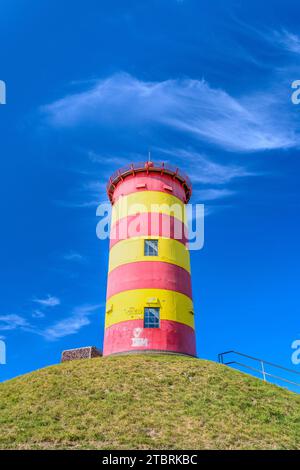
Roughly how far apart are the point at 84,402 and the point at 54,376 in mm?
3935

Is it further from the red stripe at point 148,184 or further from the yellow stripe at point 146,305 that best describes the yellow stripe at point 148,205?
the yellow stripe at point 146,305

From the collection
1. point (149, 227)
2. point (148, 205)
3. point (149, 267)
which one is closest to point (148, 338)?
point (149, 267)

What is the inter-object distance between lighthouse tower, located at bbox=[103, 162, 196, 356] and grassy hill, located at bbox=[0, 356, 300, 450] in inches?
92.8

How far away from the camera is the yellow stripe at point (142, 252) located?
25.5 meters

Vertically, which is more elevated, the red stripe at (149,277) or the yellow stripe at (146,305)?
the red stripe at (149,277)

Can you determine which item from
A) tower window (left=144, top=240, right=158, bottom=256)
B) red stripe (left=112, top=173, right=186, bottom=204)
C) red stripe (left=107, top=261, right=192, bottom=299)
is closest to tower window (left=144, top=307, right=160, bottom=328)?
red stripe (left=107, top=261, right=192, bottom=299)

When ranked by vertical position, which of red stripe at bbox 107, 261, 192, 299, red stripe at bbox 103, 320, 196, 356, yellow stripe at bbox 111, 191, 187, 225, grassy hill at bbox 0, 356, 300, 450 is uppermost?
yellow stripe at bbox 111, 191, 187, 225

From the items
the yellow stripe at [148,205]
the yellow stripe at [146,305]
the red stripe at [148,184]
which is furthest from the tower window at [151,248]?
the red stripe at [148,184]

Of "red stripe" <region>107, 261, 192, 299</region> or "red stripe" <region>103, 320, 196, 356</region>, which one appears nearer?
"red stripe" <region>103, 320, 196, 356</region>

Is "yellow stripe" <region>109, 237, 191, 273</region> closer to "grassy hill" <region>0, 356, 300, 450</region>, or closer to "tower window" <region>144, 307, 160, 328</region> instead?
"tower window" <region>144, 307, 160, 328</region>

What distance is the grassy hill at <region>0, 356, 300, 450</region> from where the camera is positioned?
41.4ft

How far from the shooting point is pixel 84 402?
15570 millimetres

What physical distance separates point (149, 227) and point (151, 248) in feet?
5.00

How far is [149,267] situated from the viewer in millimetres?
24891
